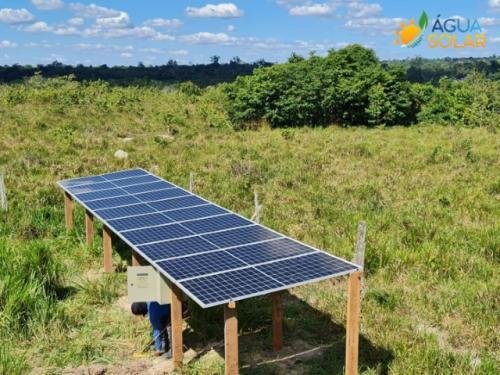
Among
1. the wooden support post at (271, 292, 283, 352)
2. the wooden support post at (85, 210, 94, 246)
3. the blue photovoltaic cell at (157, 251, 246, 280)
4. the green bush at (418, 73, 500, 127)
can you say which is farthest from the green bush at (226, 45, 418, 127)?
the blue photovoltaic cell at (157, 251, 246, 280)

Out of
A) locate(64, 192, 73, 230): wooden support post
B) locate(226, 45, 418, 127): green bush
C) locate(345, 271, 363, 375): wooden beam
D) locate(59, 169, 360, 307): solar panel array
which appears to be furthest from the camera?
locate(226, 45, 418, 127): green bush

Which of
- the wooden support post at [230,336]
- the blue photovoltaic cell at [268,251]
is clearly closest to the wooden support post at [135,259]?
the blue photovoltaic cell at [268,251]

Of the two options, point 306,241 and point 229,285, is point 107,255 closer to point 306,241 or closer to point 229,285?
point 306,241

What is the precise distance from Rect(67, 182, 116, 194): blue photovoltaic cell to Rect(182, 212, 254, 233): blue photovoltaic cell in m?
4.64

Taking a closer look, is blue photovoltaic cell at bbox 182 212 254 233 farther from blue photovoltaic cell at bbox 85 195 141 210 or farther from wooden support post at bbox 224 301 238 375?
wooden support post at bbox 224 301 238 375

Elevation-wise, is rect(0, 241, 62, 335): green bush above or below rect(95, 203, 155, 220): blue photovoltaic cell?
below

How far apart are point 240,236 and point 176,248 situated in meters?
1.13

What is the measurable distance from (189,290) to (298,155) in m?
19.3

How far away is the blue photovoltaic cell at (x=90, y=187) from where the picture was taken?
1377cm

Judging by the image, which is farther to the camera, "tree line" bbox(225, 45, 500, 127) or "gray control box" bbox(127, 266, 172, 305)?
"tree line" bbox(225, 45, 500, 127)

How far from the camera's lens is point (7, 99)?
40.2 metres

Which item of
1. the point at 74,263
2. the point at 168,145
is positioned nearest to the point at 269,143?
the point at 168,145

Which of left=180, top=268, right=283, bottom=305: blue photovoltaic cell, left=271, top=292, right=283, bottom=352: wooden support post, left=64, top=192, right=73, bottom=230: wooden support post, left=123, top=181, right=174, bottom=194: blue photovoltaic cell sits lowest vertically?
left=271, top=292, right=283, bottom=352: wooden support post

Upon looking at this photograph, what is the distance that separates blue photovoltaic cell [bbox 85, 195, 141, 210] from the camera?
39.3 feet
